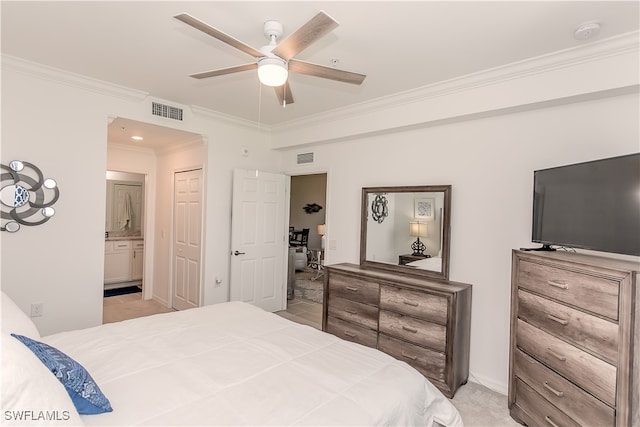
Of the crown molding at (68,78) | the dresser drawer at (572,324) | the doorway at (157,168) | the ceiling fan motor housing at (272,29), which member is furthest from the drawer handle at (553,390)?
the crown molding at (68,78)

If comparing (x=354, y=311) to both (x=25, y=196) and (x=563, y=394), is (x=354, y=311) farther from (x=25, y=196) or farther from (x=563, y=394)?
(x=25, y=196)

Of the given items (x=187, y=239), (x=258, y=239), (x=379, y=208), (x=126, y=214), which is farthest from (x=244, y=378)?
(x=126, y=214)

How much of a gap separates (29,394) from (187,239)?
3794mm

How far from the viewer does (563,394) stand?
75.7 inches

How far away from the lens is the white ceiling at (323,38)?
1938 millimetres

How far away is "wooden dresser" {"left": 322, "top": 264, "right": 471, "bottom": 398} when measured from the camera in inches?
107

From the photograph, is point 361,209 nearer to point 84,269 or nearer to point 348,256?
point 348,256

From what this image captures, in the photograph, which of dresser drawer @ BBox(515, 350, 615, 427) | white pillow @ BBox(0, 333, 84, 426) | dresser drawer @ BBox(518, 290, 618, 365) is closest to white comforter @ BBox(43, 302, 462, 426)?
white pillow @ BBox(0, 333, 84, 426)

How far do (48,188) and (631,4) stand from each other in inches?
176

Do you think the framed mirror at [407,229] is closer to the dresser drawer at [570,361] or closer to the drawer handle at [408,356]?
the drawer handle at [408,356]

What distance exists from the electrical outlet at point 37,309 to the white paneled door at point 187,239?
159cm

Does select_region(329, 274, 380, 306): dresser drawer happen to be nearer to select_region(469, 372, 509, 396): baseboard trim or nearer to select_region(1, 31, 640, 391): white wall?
select_region(1, 31, 640, 391): white wall

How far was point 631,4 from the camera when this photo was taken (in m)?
1.81

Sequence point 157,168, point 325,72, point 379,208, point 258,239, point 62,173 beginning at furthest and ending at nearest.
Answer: point 157,168 < point 258,239 < point 379,208 < point 62,173 < point 325,72
